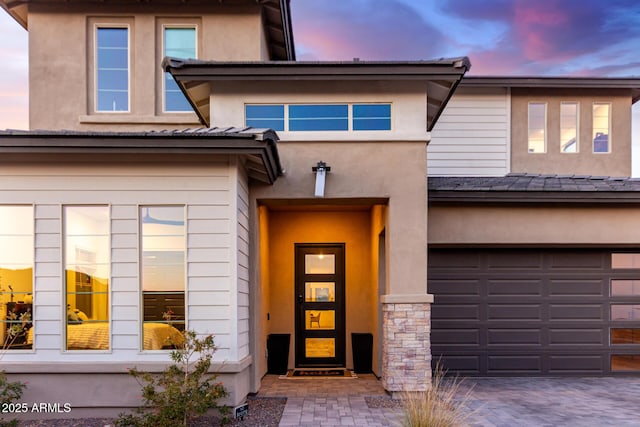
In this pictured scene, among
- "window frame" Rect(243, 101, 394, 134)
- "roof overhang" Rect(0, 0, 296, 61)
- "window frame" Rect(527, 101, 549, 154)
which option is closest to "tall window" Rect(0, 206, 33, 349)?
"window frame" Rect(243, 101, 394, 134)

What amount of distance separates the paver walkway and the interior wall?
1247mm

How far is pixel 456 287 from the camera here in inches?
352

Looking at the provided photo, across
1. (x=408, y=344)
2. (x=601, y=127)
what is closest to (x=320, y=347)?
(x=408, y=344)

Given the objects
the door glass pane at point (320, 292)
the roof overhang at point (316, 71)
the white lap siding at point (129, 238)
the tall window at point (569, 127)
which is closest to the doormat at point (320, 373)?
the door glass pane at point (320, 292)

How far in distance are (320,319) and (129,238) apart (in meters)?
4.82

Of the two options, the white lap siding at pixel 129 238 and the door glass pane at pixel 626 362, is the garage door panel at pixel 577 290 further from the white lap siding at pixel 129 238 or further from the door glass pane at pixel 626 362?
the white lap siding at pixel 129 238

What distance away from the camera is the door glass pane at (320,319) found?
32.3ft

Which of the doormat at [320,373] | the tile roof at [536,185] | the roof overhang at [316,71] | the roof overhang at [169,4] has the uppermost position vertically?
the roof overhang at [169,4]

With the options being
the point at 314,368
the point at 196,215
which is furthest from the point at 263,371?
the point at 196,215

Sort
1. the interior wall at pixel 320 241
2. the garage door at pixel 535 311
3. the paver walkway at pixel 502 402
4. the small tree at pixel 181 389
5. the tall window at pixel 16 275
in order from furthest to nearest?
1. the interior wall at pixel 320 241
2. the garage door at pixel 535 311
3. the tall window at pixel 16 275
4. the paver walkway at pixel 502 402
5. the small tree at pixel 181 389

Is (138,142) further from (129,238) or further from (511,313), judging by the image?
(511,313)

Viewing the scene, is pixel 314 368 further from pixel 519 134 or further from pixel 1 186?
pixel 519 134

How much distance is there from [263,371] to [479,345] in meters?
4.14

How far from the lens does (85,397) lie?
6.10 meters
